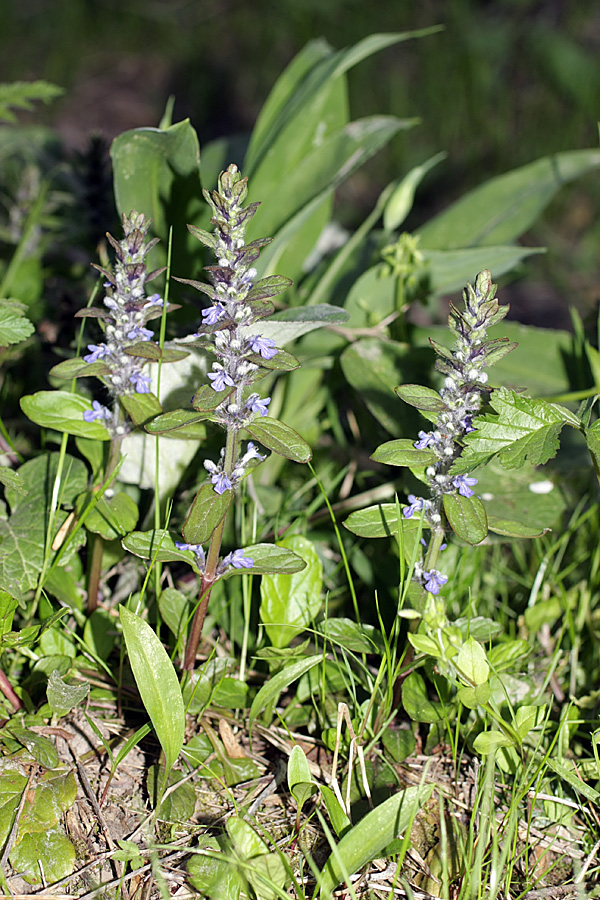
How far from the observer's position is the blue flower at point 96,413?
1620 millimetres

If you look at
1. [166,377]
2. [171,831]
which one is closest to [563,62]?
[166,377]

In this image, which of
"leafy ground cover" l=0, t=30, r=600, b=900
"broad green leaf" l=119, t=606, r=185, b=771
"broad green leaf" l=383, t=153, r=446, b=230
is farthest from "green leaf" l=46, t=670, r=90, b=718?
"broad green leaf" l=383, t=153, r=446, b=230

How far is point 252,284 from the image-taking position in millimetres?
1422

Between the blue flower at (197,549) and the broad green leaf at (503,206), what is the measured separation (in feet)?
5.02

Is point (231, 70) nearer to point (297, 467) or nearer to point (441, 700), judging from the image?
point (297, 467)

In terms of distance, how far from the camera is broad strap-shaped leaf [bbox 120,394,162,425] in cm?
159

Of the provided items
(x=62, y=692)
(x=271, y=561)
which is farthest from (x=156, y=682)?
(x=271, y=561)

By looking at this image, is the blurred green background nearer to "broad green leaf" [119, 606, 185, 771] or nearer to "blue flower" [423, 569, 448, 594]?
"blue flower" [423, 569, 448, 594]

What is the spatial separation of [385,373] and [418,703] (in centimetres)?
91

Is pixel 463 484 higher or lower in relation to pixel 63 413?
lower

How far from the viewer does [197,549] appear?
1.54 m

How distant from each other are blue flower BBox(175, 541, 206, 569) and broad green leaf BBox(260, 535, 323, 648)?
194 millimetres

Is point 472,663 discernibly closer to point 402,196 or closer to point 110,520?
point 110,520

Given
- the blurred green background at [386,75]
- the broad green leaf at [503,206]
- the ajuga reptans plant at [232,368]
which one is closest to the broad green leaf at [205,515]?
the ajuga reptans plant at [232,368]
